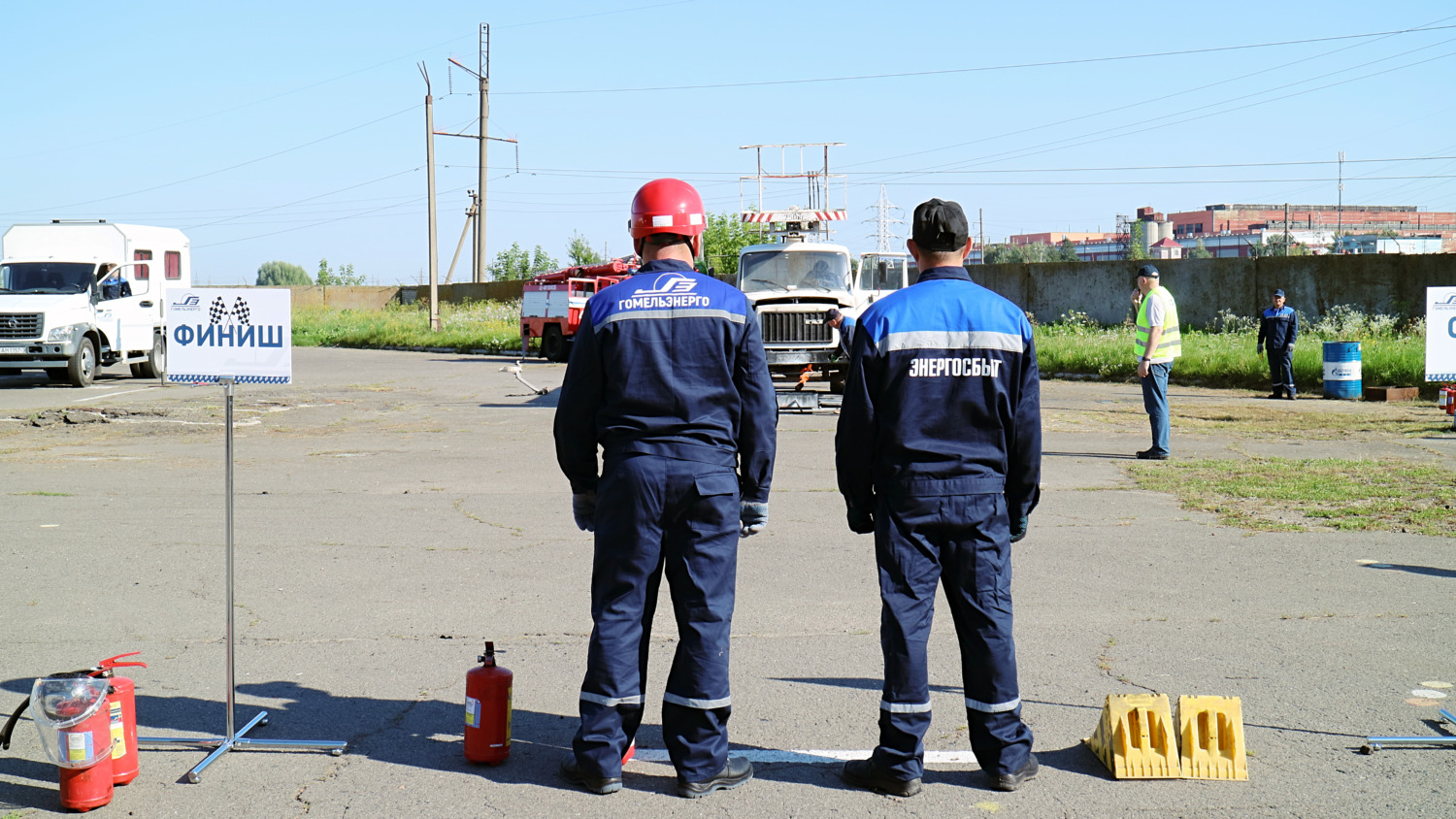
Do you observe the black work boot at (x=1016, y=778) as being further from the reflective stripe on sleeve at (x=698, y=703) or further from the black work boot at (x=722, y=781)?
the reflective stripe on sleeve at (x=698, y=703)

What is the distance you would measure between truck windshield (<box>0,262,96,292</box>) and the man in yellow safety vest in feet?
65.4

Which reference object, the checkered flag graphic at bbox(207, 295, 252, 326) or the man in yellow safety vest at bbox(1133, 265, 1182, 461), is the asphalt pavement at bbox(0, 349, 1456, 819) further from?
the checkered flag graphic at bbox(207, 295, 252, 326)

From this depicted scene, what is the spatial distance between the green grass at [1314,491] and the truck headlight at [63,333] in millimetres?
19532

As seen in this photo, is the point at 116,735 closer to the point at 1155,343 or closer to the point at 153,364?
the point at 1155,343

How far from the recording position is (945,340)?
4.10 meters

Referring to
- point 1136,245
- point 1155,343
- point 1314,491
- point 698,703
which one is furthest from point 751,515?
point 1136,245

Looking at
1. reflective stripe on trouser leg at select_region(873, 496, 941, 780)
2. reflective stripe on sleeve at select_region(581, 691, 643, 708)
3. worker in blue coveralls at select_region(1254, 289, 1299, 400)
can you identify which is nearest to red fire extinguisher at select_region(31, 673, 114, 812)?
reflective stripe on sleeve at select_region(581, 691, 643, 708)

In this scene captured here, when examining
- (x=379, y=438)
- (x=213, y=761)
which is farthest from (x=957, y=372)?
(x=379, y=438)

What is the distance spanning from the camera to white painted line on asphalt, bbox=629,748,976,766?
436 centimetres

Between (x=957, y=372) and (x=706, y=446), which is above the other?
(x=957, y=372)

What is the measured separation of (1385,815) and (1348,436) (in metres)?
12.1

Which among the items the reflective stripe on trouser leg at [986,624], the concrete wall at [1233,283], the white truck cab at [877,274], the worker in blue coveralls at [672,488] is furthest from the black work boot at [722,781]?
the concrete wall at [1233,283]

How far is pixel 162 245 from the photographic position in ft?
83.5

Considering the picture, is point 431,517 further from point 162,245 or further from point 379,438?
point 162,245
